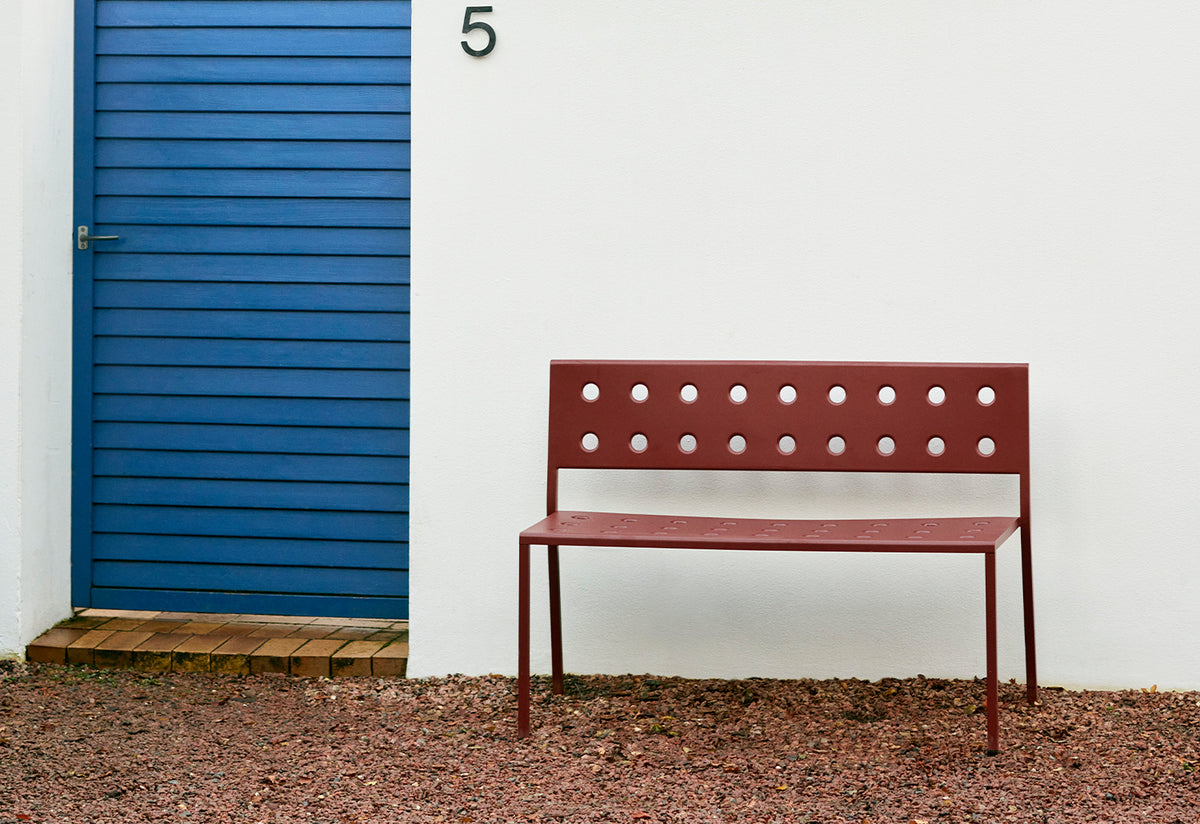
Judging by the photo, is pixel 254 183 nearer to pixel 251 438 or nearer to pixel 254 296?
pixel 254 296

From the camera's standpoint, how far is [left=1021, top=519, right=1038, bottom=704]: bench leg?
11.3 ft

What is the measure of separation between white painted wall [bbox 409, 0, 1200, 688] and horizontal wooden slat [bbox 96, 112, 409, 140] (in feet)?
1.49

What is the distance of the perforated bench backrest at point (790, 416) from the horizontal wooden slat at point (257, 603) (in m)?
1.06

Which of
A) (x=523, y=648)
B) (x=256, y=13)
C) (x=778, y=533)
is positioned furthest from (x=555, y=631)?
(x=256, y=13)

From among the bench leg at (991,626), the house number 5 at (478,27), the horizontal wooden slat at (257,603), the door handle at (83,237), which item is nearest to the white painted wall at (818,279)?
the house number 5 at (478,27)

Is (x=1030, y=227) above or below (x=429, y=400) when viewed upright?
above

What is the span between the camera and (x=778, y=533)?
10.7 ft

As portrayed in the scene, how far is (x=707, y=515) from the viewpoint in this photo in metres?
3.77

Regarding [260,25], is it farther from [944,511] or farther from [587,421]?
[944,511]

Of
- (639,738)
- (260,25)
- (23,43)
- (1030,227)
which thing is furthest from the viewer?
(260,25)

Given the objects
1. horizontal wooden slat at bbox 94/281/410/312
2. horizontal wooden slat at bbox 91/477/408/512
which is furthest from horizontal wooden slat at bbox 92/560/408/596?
horizontal wooden slat at bbox 94/281/410/312

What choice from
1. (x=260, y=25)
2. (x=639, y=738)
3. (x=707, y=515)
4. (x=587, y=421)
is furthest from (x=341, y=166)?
(x=639, y=738)

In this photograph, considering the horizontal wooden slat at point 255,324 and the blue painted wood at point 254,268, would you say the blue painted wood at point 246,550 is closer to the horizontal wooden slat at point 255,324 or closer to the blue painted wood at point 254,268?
the horizontal wooden slat at point 255,324

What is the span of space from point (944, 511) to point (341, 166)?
2362mm
